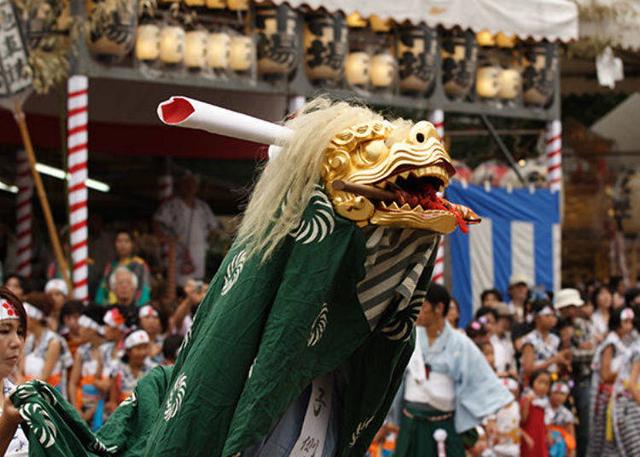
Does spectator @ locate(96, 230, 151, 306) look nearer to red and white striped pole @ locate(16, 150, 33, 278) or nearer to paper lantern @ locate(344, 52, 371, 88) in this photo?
red and white striped pole @ locate(16, 150, 33, 278)

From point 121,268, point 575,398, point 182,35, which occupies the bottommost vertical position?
point 575,398

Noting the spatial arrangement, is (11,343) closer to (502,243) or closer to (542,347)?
(542,347)

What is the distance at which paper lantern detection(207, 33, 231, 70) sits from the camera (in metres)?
13.1

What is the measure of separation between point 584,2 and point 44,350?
883cm

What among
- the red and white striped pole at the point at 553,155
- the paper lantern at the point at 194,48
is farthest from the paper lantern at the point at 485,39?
the paper lantern at the point at 194,48

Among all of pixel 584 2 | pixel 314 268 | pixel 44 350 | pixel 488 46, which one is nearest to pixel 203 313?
pixel 314 268

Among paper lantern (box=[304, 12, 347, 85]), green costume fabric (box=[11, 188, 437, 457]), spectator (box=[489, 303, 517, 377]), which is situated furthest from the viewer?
paper lantern (box=[304, 12, 347, 85])

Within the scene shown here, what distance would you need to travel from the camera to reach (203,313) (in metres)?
4.43

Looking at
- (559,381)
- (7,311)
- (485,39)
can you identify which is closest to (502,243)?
(485,39)

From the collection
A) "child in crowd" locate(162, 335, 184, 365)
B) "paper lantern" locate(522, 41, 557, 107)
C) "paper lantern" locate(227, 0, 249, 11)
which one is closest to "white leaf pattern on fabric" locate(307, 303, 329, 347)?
"child in crowd" locate(162, 335, 184, 365)

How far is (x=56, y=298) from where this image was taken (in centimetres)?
1153

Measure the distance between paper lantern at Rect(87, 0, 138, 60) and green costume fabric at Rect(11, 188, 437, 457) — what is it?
801 cm

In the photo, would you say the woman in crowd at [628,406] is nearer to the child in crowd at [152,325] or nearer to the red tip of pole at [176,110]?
the child in crowd at [152,325]

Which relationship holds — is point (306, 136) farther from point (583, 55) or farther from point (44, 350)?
point (583, 55)
